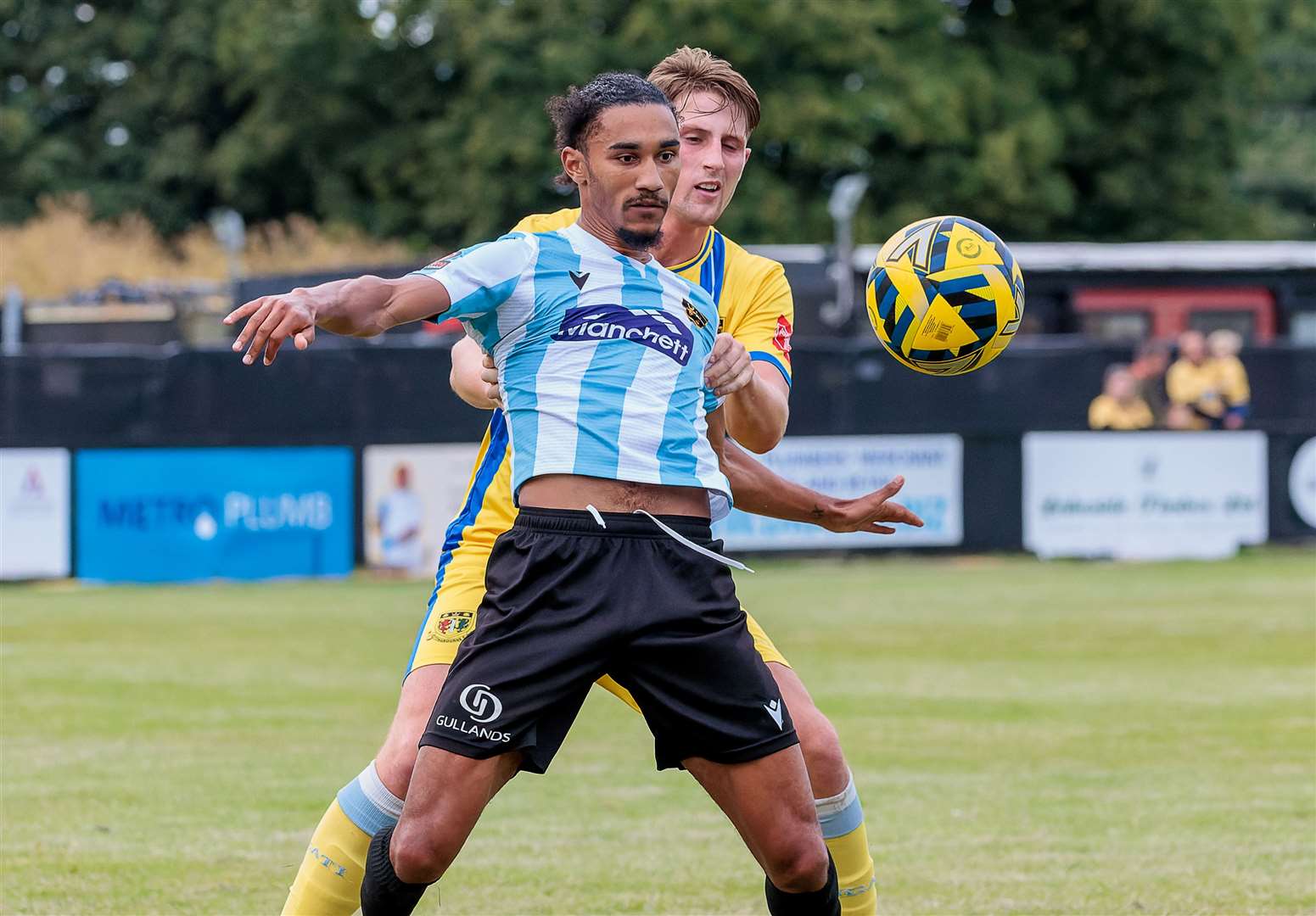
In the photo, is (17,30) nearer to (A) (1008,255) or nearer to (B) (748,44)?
(B) (748,44)

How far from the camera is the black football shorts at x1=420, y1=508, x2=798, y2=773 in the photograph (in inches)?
169

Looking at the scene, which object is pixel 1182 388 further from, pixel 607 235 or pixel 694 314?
pixel 607 235

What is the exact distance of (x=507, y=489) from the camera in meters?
5.08

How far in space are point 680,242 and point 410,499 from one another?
41.2 ft

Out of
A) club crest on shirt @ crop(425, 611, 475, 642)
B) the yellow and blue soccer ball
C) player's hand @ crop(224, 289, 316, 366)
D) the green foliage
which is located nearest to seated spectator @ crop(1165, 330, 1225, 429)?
the yellow and blue soccer ball

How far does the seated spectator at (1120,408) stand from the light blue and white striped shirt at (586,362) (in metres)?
15.3

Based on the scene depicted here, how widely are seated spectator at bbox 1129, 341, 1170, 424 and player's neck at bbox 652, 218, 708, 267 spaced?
49.4 feet

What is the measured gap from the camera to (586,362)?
4.44 meters

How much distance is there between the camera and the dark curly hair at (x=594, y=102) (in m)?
4.45

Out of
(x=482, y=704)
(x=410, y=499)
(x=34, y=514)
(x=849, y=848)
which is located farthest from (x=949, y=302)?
(x=34, y=514)

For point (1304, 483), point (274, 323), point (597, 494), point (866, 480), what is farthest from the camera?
point (1304, 483)

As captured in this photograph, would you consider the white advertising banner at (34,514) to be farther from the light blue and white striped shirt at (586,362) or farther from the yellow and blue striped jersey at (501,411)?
the light blue and white striped shirt at (586,362)

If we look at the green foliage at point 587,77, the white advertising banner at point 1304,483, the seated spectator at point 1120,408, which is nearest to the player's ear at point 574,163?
the seated spectator at point 1120,408

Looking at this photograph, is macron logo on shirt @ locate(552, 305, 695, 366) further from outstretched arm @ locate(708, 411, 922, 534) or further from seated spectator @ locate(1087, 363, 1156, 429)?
seated spectator @ locate(1087, 363, 1156, 429)
